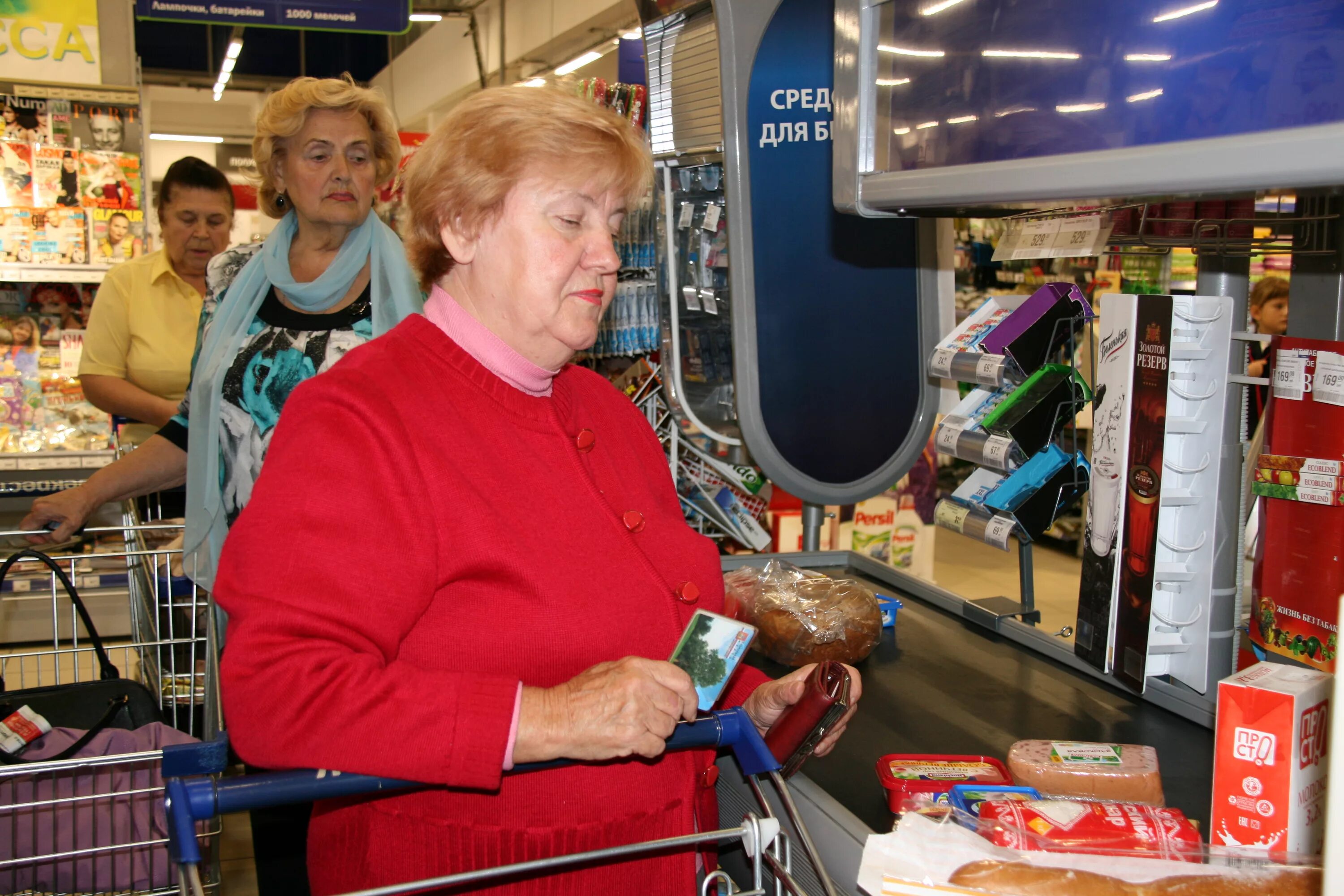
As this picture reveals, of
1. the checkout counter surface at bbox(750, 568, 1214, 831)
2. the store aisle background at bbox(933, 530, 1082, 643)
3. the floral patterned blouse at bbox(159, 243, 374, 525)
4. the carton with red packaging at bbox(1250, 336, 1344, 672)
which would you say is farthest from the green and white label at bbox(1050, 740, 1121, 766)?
the store aisle background at bbox(933, 530, 1082, 643)

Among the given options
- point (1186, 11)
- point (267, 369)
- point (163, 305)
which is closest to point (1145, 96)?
point (1186, 11)

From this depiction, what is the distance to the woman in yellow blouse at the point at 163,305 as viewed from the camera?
4211 millimetres

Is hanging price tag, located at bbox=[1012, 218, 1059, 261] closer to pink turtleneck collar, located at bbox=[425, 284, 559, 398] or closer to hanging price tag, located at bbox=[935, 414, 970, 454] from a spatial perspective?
hanging price tag, located at bbox=[935, 414, 970, 454]

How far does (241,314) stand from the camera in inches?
97.0

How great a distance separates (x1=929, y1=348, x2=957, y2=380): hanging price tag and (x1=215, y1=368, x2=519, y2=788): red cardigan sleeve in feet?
4.25

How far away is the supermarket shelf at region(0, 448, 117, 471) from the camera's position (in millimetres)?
5406

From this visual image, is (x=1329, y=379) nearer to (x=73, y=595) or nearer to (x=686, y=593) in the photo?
(x=686, y=593)

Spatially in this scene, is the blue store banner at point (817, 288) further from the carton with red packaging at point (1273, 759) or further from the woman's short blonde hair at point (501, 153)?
the carton with red packaging at point (1273, 759)

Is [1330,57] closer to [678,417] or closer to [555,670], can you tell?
[555,670]

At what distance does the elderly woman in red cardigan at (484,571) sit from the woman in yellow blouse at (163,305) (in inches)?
123

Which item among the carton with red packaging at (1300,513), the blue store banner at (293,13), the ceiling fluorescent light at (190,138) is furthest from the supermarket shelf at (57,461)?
the ceiling fluorescent light at (190,138)

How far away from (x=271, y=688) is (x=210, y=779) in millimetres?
116

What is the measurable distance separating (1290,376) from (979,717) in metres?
0.72

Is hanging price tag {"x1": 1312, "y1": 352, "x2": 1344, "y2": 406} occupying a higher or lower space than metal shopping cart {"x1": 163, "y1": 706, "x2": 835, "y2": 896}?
higher
